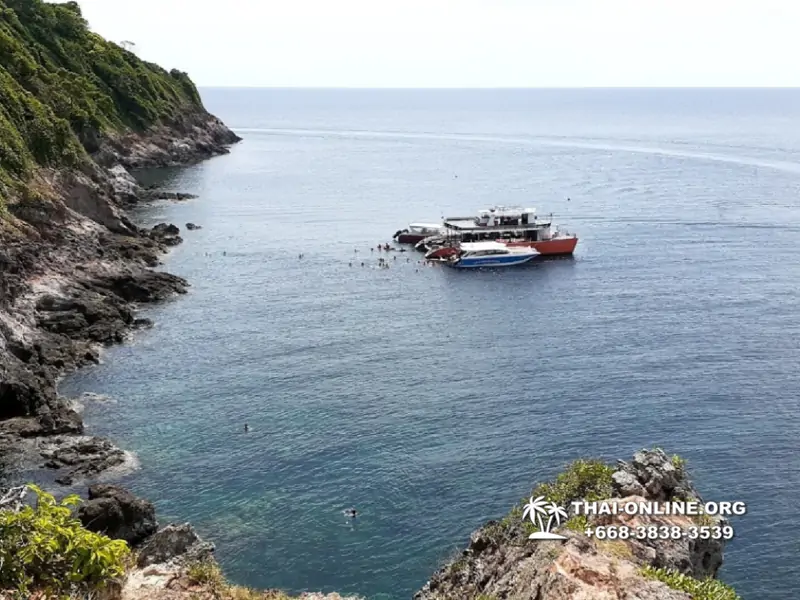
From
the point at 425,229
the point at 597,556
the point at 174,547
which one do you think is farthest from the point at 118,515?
the point at 425,229

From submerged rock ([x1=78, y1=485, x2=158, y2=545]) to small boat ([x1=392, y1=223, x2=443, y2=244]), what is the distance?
279 ft

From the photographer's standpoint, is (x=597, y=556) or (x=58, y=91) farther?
(x=58, y=91)

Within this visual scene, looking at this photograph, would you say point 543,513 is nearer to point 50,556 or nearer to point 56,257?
point 50,556

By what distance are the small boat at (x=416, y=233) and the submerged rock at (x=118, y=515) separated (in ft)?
279

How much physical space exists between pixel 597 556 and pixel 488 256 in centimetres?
9228

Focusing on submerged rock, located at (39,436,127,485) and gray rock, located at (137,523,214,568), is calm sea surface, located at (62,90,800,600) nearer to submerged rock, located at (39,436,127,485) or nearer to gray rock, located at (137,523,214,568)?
submerged rock, located at (39,436,127,485)

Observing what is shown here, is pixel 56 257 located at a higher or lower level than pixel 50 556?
lower

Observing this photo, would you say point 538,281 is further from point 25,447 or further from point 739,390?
point 25,447

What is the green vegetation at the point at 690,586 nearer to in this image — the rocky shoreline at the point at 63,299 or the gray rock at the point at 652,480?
the gray rock at the point at 652,480

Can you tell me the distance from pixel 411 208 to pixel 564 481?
125987 mm

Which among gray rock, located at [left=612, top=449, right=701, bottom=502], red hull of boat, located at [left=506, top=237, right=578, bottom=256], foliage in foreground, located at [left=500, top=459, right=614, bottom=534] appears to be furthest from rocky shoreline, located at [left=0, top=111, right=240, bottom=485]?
red hull of boat, located at [left=506, top=237, right=578, bottom=256]

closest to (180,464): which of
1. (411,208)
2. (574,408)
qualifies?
(574,408)

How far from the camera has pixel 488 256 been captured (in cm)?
11612

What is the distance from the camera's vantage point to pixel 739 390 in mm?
66312
